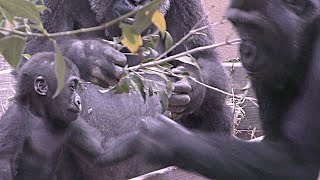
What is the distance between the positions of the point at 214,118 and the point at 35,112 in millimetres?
1003

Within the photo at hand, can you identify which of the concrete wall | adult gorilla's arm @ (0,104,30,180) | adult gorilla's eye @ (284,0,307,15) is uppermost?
adult gorilla's eye @ (284,0,307,15)

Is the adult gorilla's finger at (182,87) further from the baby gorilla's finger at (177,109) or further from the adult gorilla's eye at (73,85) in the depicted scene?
the adult gorilla's eye at (73,85)

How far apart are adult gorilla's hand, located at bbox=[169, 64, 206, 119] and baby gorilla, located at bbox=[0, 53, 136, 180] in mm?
253

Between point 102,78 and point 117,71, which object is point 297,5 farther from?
point 102,78

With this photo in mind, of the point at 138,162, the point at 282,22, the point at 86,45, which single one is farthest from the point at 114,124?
the point at 282,22

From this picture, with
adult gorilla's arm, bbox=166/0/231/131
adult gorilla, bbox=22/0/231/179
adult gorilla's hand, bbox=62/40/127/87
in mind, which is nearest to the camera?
adult gorilla's hand, bbox=62/40/127/87

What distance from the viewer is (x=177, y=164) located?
6.22 feet

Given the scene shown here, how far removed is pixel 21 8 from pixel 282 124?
46.9 inches

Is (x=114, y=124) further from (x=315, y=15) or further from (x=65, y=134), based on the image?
(x=315, y=15)

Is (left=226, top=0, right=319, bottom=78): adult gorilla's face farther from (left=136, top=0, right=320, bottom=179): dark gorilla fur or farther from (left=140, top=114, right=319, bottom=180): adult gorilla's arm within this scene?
(left=140, top=114, right=319, bottom=180): adult gorilla's arm

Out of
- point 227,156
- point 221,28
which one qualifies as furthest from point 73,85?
point 221,28

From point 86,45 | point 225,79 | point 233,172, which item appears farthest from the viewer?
point 225,79

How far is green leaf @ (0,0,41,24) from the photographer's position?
0.95 m

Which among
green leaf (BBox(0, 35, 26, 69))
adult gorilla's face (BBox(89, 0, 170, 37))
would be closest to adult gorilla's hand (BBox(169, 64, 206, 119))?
adult gorilla's face (BBox(89, 0, 170, 37))
